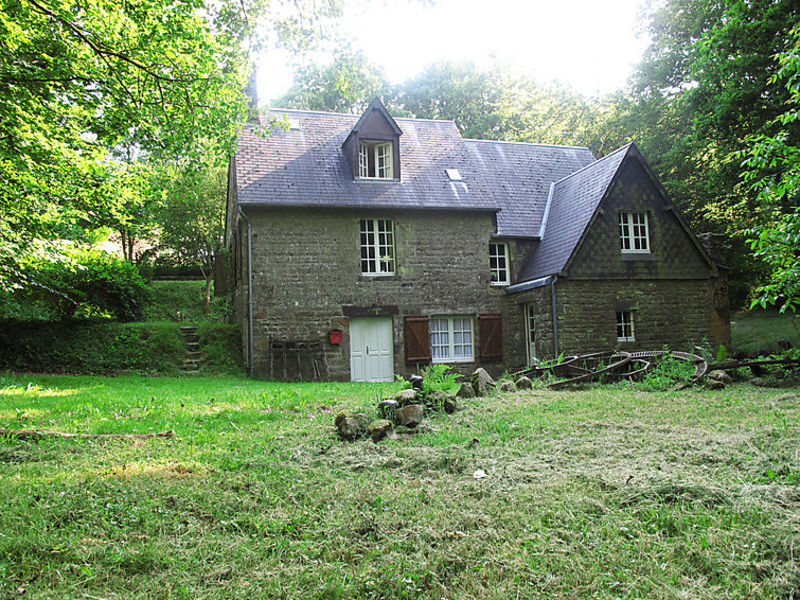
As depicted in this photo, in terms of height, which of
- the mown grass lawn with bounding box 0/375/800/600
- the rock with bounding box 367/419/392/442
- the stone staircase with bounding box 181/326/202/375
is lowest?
the mown grass lawn with bounding box 0/375/800/600

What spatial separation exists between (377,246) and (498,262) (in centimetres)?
397

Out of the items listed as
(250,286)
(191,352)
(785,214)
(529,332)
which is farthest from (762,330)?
(191,352)

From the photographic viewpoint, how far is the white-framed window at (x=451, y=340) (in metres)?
17.5

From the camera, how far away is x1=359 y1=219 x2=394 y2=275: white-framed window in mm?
17125

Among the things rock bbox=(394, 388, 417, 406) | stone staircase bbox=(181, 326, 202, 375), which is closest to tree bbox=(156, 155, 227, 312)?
stone staircase bbox=(181, 326, 202, 375)

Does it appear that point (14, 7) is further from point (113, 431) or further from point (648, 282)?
point (648, 282)

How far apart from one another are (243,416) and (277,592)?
15.7 feet

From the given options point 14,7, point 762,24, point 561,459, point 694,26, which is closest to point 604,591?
point 561,459

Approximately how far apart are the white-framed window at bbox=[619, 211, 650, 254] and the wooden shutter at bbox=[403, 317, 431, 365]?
6.07 m

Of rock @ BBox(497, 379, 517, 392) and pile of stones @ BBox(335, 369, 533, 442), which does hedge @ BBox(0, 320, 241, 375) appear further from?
pile of stones @ BBox(335, 369, 533, 442)

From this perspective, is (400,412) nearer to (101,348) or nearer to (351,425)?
(351,425)

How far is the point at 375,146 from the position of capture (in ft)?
59.2

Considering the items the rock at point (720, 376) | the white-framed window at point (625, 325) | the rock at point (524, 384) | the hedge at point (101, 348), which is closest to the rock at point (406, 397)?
the rock at point (524, 384)

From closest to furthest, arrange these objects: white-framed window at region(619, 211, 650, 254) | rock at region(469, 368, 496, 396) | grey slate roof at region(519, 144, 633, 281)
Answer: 1. rock at region(469, 368, 496, 396)
2. grey slate roof at region(519, 144, 633, 281)
3. white-framed window at region(619, 211, 650, 254)
